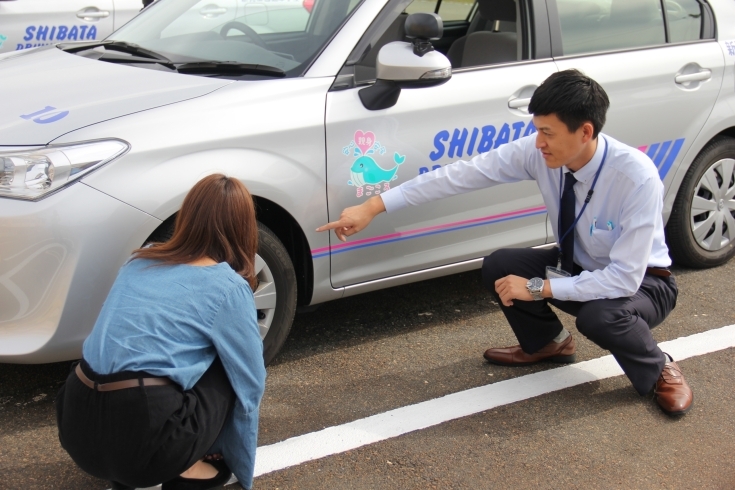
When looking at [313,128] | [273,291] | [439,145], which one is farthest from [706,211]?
[273,291]

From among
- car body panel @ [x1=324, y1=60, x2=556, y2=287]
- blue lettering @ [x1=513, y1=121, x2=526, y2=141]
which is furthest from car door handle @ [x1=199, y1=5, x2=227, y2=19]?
blue lettering @ [x1=513, y1=121, x2=526, y2=141]

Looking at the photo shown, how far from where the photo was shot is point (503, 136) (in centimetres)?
356

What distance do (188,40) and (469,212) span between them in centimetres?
142

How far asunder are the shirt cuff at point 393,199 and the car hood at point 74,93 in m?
0.73

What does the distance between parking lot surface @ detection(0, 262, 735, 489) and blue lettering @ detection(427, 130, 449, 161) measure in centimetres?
84

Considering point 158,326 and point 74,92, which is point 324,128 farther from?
point 158,326

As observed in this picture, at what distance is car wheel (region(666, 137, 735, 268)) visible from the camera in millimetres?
4266

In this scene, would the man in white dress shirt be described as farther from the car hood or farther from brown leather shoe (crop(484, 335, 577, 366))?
the car hood

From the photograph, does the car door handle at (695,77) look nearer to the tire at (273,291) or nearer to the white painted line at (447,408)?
the white painted line at (447,408)

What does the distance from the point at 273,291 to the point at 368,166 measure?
2.00ft

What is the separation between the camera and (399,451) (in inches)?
112

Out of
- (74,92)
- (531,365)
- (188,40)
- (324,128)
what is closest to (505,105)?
(324,128)

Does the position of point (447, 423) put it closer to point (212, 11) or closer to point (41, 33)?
point (212, 11)

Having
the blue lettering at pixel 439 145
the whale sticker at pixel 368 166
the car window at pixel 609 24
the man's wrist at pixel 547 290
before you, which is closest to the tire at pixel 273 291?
the whale sticker at pixel 368 166
